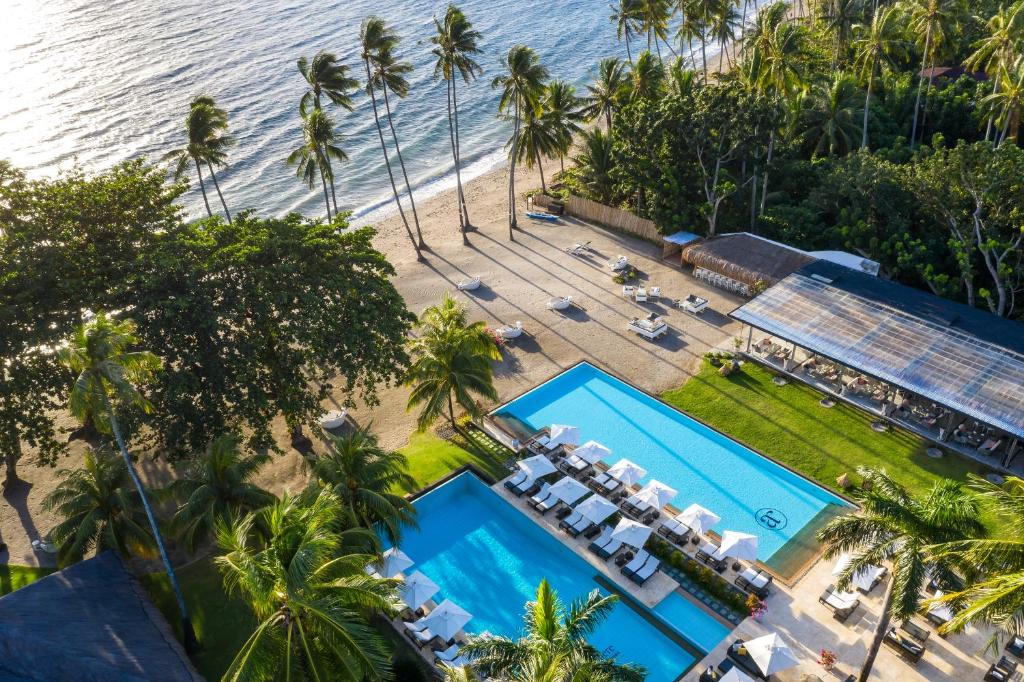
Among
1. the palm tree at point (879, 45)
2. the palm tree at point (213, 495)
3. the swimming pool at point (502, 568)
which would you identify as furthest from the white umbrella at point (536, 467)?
the palm tree at point (879, 45)

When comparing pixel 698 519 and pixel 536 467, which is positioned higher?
pixel 536 467

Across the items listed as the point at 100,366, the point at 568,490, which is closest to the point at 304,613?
the point at 100,366

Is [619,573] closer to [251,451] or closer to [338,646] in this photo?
[338,646]

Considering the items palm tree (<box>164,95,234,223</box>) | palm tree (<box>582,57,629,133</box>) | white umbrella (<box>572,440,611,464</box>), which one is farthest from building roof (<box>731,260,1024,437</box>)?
palm tree (<box>164,95,234,223</box>)

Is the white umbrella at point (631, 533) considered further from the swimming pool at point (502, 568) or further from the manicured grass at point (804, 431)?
the manicured grass at point (804, 431)

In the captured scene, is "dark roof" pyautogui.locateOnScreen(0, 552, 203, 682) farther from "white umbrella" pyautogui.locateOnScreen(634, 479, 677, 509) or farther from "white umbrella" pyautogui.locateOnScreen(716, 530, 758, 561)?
"white umbrella" pyautogui.locateOnScreen(716, 530, 758, 561)

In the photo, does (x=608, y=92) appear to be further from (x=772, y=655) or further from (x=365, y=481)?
(x=772, y=655)

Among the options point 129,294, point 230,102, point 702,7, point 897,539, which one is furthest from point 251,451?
point 230,102
